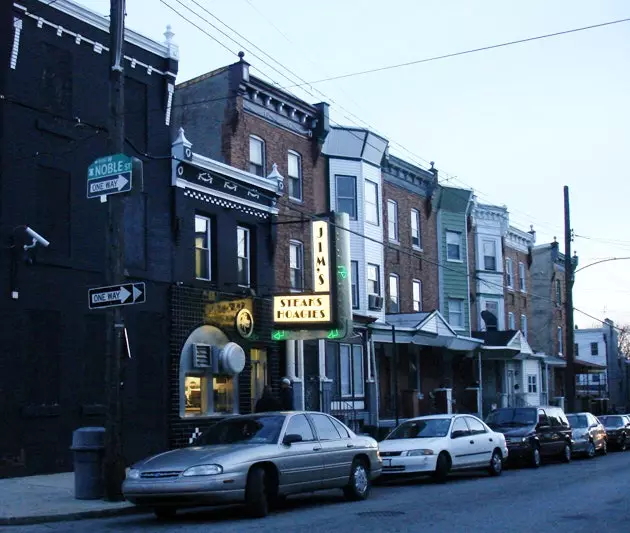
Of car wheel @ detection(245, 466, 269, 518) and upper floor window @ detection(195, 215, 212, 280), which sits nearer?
car wheel @ detection(245, 466, 269, 518)

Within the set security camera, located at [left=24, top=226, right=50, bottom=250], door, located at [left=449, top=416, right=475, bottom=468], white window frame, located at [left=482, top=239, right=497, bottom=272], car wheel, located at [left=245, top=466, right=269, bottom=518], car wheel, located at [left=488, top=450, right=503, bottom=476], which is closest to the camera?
car wheel, located at [left=245, top=466, right=269, bottom=518]

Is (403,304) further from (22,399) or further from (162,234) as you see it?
(22,399)

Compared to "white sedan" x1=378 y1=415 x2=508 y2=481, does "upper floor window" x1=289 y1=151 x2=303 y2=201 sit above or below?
above

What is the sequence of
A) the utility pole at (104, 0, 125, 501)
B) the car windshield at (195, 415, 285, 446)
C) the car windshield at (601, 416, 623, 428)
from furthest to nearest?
the car windshield at (601, 416, 623, 428), the utility pole at (104, 0, 125, 501), the car windshield at (195, 415, 285, 446)

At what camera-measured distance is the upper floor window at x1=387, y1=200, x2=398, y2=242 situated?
35438 mm

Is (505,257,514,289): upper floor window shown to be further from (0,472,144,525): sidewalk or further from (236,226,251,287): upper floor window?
(0,472,144,525): sidewalk

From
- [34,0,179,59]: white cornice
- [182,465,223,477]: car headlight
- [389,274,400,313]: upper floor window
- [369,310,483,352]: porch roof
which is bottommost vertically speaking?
[182,465,223,477]: car headlight

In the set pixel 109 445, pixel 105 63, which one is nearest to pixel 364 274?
pixel 105 63

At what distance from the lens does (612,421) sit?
33.4 meters

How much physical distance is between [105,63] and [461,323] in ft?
78.5

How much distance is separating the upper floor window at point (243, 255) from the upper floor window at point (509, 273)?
23105 mm

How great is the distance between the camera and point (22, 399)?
1808 cm

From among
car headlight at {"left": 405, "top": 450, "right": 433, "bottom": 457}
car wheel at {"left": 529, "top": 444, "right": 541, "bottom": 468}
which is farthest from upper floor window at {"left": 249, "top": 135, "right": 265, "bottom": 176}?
car headlight at {"left": 405, "top": 450, "right": 433, "bottom": 457}

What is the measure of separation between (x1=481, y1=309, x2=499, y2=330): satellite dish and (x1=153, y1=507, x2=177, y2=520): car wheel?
104 feet
